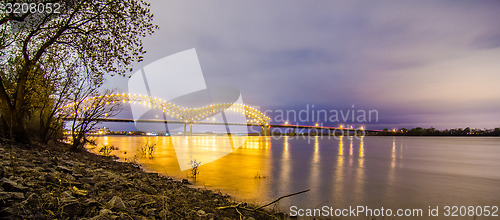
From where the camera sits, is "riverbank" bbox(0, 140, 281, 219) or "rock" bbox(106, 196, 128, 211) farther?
"rock" bbox(106, 196, 128, 211)

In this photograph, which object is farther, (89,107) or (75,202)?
(89,107)

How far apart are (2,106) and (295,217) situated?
28.8 ft

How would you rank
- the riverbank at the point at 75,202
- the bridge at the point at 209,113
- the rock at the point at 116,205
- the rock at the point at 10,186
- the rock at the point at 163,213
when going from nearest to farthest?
the riverbank at the point at 75,202
the rock at the point at 10,186
the rock at the point at 116,205
the rock at the point at 163,213
the bridge at the point at 209,113

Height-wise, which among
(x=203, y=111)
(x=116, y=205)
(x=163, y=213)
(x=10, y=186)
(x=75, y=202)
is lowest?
(x=163, y=213)

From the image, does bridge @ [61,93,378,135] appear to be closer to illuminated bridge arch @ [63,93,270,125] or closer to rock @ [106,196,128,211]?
illuminated bridge arch @ [63,93,270,125]

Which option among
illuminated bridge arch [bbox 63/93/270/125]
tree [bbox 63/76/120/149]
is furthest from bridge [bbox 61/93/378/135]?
tree [bbox 63/76/120/149]

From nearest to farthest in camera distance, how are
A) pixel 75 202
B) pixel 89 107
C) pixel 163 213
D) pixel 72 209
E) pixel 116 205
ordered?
pixel 72 209
pixel 75 202
pixel 116 205
pixel 163 213
pixel 89 107

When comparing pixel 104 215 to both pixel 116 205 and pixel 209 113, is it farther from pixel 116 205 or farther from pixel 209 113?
pixel 209 113

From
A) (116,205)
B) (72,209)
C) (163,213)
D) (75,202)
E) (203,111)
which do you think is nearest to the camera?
(72,209)

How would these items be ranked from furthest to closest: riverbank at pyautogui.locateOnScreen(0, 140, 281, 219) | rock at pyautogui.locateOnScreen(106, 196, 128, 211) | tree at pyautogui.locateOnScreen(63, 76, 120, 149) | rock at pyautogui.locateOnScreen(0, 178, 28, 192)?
tree at pyautogui.locateOnScreen(63, 76, 120, 149), rock at pyautogui.locateOnScreen(106, 196, 128, 211), rock at pyautogui.locateOnScreen(0, 178, 28, 192), riverbank at pyautogui.locateOnScreen(0, 140, 281, 219)

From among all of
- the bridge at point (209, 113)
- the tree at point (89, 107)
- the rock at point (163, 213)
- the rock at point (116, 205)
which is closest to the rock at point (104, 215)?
the rock at point (116, 205)

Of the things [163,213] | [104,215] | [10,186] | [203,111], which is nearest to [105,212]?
[104,215]

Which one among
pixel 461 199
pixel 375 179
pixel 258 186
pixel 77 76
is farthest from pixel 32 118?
pixel 461 199

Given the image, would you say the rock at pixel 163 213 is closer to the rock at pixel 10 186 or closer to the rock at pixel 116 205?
the rock at pixel 116 205
